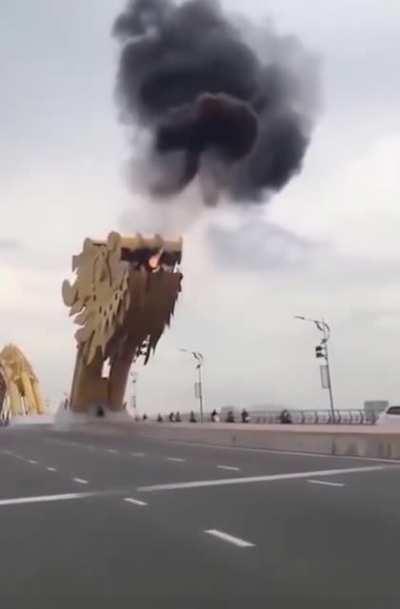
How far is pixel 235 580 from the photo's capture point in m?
6.75

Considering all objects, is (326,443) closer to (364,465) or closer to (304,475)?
(364,465)

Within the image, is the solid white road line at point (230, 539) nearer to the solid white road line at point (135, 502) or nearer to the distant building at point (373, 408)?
the solid white road line at point (135, 502)

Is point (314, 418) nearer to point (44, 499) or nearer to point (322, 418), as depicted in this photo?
point (322, 418)

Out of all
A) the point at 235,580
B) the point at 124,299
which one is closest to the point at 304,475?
the point at 235,580

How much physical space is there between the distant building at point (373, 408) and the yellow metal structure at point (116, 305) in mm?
15676

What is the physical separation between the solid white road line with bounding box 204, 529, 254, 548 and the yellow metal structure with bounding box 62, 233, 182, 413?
46.7 meters

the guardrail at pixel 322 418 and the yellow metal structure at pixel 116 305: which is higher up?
the yellow metal structure at pixel 116 305

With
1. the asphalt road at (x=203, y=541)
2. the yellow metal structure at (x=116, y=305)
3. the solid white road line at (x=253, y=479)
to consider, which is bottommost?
the asphalt road at (x=203, y=541)

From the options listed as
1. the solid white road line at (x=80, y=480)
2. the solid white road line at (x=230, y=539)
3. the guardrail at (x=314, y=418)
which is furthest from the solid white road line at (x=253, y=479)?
the guardrail at (x=314, y=418)

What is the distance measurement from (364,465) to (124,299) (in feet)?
126

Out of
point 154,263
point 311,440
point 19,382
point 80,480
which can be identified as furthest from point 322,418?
point 19,382

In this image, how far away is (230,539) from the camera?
890cm

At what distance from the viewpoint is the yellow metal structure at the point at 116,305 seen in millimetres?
57031

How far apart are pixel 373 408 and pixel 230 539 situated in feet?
159
